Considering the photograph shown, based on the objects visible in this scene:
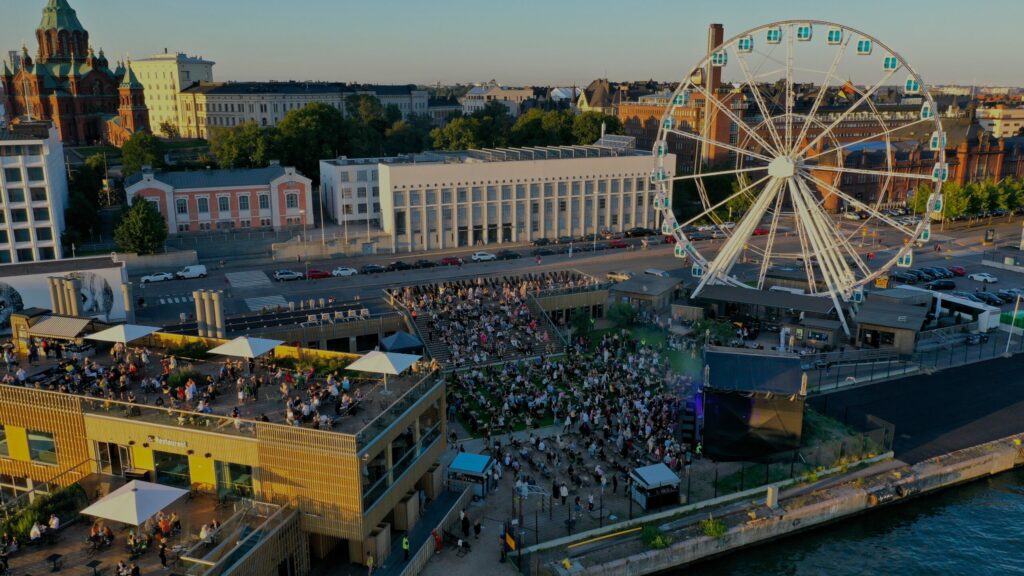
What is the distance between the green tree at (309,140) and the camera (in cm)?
8962

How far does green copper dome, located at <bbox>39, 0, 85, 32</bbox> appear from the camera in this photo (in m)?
121

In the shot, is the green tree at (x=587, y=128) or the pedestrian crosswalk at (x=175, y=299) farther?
the green tree at (x=587, y=128)

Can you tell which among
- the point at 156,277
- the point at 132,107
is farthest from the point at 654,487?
the point at 132,107

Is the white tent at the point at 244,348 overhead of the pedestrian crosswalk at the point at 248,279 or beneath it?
overhead

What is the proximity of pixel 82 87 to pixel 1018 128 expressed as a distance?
6494 inches

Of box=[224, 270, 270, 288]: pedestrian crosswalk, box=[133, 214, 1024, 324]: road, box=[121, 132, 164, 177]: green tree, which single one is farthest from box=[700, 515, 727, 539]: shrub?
box=[121, 132, 164, 177]: green tree

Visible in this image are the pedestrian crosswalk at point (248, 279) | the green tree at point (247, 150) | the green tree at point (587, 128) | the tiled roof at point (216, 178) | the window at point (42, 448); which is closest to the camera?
the window at point (42, 448)

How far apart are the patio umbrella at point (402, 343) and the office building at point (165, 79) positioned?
12190cm

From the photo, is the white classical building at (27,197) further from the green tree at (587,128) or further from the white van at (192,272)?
the green tree at (587,128)

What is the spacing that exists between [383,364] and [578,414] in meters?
10.9

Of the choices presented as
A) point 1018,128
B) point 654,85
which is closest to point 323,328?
point 654,85

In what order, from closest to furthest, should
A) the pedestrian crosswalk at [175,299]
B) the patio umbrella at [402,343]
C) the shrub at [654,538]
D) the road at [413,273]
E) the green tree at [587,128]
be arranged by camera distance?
the shrub at [654,538] → the patio umbrella at [402,343] → the pedestrian crosswalk at [175,299] → the road at [413,273] → the green tree at [587,128]

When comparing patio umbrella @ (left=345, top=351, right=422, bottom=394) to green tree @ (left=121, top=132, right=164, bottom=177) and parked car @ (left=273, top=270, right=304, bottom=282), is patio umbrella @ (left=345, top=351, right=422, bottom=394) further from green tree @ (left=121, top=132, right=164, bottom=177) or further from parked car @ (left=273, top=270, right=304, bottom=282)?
green tree @ (left=121, top=132, right=164, bottom=177)

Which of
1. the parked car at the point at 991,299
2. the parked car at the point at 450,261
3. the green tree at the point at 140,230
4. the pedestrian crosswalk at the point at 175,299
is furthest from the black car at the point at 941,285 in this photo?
the green tree at the point at 140,230
